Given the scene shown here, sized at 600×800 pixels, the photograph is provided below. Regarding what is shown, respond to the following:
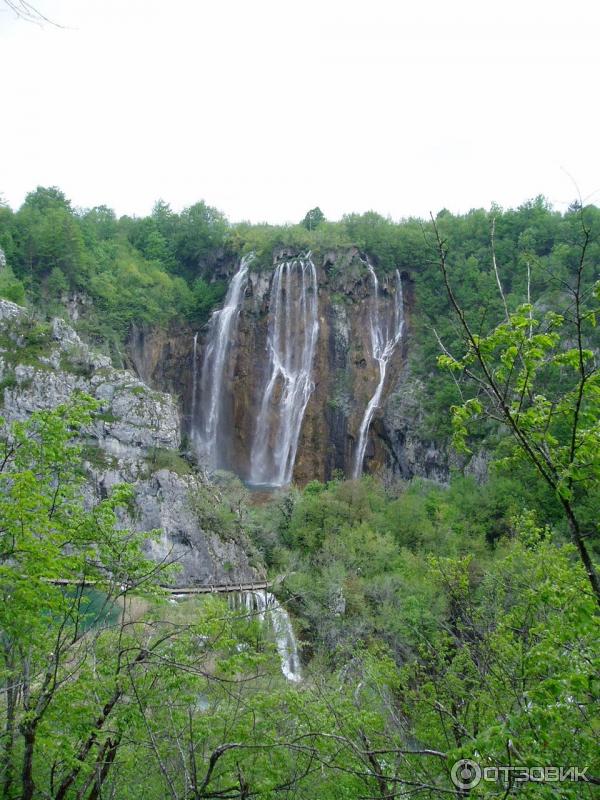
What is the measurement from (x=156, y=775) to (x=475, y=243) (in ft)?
140

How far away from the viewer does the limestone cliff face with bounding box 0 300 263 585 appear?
2656 centimetres

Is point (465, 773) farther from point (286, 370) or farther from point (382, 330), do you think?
point (382, 330)

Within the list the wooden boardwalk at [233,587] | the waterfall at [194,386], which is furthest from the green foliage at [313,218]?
the wooden boardwalk at [233,587]

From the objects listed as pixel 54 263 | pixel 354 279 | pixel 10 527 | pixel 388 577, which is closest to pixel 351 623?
pixel 388 577

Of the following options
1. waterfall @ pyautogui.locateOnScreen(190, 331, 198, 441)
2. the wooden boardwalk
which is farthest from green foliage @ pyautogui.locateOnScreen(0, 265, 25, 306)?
the wooden boardwalk

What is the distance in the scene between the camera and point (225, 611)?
23.9 feet

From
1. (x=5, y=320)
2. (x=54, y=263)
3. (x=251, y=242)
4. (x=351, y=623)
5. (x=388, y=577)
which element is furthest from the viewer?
(x=251, y=242)

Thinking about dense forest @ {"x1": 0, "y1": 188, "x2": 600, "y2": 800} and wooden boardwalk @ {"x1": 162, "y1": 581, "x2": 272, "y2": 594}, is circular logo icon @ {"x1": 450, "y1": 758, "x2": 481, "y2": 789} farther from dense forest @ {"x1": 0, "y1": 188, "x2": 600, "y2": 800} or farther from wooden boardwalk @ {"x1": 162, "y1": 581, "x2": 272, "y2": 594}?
wooden boardwalk @ {"x1": 162, "y1": 581, "x2": 272, "y2": 594}

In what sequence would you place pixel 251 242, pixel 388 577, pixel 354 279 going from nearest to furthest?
pixel 388 577 < pixel 354 279 < pixel 251 242

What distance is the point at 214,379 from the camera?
42969 mm

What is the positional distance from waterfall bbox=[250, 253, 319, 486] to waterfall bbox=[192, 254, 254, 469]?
2.88 m

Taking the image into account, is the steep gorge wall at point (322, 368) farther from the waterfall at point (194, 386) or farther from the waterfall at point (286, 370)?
the waterfall at point (286, 370)

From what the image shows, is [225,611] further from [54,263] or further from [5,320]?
[54,263]

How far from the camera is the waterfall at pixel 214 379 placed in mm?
42000
